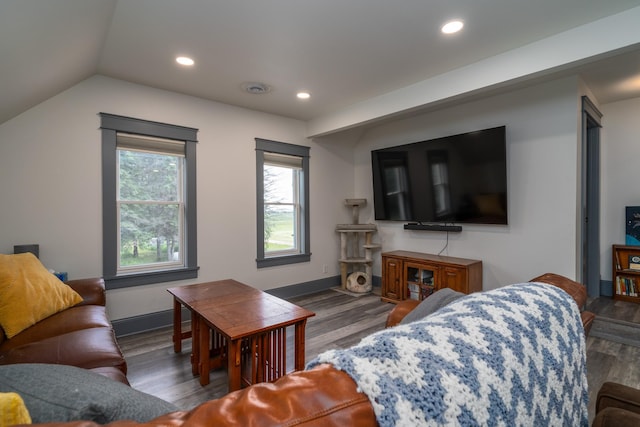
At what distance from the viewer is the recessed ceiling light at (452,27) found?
7.17 ft

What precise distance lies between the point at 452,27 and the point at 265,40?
54.6 inches

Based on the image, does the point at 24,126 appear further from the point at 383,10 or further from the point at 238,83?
the point at 383,10

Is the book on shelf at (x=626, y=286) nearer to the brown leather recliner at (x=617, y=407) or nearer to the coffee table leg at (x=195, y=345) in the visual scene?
the brown leather recliner at (x=617, y=407)

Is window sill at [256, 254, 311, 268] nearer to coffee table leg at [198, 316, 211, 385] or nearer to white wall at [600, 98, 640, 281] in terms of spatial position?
coffee table leg at [198, 316, 211, 385]

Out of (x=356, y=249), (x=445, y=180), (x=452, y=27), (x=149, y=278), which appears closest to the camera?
(x=452, y=27)

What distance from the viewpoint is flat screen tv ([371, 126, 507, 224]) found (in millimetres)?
3413

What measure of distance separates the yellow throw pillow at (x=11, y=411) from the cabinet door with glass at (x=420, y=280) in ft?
12.0

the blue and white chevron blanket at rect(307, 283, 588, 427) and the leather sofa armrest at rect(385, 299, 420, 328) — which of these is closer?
the blue and white chevron blanket at rect(307, 283, 588, 427)

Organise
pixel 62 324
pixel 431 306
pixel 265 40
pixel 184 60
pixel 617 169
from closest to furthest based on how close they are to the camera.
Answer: pixel 431 306, pixel 62 324, pixel 265 40, pixel 184 60, pixel 617 169

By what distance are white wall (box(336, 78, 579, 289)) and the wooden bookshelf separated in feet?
4.91

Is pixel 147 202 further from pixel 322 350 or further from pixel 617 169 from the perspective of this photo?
pixel 617 169

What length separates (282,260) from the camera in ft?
14.0

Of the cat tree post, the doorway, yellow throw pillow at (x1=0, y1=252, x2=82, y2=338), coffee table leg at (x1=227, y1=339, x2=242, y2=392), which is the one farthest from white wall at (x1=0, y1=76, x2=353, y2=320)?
the doorway

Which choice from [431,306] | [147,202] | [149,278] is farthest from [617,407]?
[147,202]
